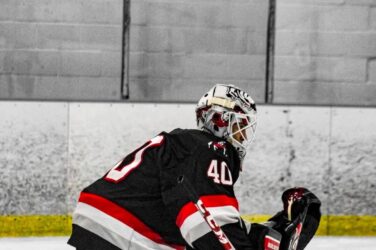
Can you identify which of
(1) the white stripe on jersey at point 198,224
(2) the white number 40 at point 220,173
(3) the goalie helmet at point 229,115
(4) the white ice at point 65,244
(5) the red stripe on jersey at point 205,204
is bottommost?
(4) the white ice at point 65,244

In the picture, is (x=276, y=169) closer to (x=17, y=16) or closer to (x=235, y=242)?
(x=17, y=16)

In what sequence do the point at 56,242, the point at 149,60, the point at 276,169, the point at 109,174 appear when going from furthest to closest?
the point at 149,60 < the point at 276,169 < the point at 56,242 < the point at 109,174

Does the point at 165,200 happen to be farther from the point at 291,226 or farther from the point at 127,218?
the point at 291,226

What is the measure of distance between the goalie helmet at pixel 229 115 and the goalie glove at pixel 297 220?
200 millimetres

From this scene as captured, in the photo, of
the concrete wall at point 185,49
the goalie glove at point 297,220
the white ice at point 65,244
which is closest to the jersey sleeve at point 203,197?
the goalie glove at point 297,220

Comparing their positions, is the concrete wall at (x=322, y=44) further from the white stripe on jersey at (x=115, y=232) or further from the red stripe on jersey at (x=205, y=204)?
the red stripe on jersey at (x=205, y=204)

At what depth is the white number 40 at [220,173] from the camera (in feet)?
5.80

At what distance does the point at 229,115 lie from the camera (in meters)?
2.02

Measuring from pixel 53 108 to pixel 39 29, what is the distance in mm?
615

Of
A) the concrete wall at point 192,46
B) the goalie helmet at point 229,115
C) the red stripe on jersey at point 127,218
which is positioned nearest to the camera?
the red stripe on jersey at point 127,218

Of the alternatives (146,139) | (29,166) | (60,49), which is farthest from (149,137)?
(60,49)

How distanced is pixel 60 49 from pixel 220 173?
127 inches

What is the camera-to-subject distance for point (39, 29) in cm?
480

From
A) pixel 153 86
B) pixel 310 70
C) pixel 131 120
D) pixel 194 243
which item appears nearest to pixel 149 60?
pixel 153 86
